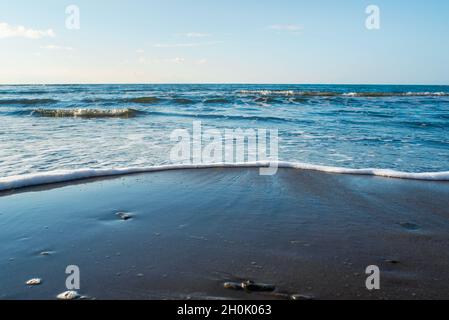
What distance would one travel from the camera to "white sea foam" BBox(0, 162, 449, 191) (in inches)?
195

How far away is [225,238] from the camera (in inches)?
129

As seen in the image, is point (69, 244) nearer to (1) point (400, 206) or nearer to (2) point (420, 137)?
(1) point (400, 206)

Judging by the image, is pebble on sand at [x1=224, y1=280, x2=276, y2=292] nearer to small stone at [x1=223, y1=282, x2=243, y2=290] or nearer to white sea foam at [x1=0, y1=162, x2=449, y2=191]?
small stone at [x1=223, y1=282, x2=243, y2=290]

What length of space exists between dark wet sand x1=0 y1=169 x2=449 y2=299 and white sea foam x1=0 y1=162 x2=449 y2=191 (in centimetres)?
30

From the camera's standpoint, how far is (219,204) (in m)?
4.23

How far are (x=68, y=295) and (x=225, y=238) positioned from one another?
1.38 meters

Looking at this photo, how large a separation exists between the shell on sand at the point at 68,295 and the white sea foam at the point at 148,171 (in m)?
3.01

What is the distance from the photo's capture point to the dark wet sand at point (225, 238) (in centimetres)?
250

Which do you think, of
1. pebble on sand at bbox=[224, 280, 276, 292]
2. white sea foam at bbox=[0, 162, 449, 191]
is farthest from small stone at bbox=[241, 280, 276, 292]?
white sea foam at bbox=[0, 162, 449, 191]

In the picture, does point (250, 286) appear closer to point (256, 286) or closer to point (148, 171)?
point (256, 286)

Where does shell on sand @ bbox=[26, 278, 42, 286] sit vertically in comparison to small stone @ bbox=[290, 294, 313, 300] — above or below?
above

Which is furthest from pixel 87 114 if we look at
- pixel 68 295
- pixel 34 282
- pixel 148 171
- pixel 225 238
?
pixel 68 295
